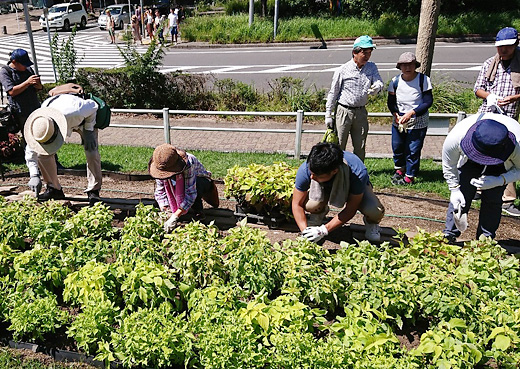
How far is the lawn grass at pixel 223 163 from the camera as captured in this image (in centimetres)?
660

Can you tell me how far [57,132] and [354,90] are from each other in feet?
11.7

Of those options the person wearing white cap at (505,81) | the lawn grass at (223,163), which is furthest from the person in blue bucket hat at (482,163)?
the lawn grass at (223,163)

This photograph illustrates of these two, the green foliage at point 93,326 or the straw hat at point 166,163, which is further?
the straw hat at point 166,163

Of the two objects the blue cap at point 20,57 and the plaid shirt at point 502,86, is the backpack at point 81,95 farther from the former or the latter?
the plaid shirt at point 502,86

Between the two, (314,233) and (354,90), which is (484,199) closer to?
(314,233)

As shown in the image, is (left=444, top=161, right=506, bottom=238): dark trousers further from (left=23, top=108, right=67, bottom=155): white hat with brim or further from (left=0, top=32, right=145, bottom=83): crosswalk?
(left=0, top=32, right=145, bottom=83): crosswalk

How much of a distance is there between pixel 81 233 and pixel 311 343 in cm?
248

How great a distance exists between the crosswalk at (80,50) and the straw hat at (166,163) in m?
13.0

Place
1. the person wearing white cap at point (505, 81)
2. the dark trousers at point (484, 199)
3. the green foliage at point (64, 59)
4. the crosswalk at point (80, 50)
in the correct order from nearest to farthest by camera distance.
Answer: the dark trousers at point (484, 199) → the person wearing white cap at point (505, 81) → the green foliage at point (64, 59) → the crosswalk at point (80, 50)

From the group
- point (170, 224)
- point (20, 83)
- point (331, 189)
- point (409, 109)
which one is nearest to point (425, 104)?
point (409, 109)

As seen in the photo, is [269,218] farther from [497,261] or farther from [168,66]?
[168,66]

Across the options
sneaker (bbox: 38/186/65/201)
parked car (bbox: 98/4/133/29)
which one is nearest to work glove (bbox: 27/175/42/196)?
sneaker (bbox: 38/186/65/201)

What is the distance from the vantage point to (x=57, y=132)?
16.5 feet

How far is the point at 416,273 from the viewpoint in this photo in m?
3.57
